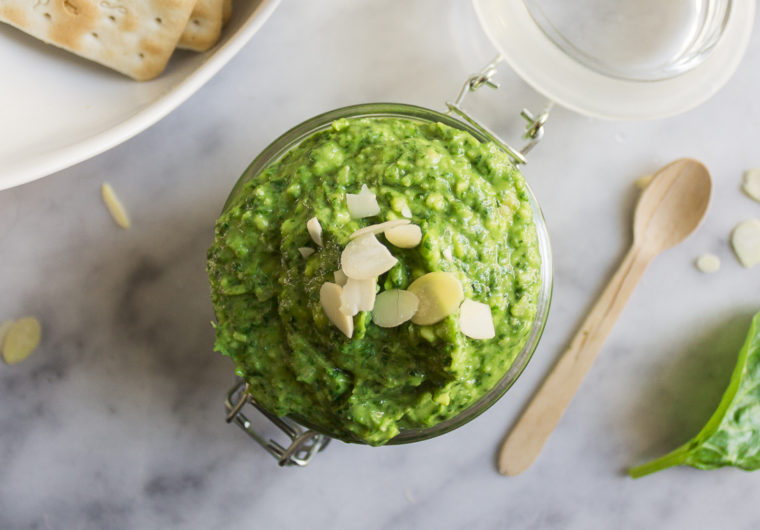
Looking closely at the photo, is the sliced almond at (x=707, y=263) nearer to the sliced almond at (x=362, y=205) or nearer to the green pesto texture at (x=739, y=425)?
the green pesto texture at (x=739, y=425)

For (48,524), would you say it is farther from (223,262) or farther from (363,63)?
(363,63)

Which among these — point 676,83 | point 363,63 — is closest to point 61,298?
point 363,63

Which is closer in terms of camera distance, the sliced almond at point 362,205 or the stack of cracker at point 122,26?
the sliced almond at point 362,205

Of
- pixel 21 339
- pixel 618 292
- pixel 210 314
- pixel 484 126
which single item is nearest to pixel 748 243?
pixel 618 292

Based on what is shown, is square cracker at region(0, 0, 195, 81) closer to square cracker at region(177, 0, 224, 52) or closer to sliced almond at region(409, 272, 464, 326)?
square cracker at region(177, 0, 224, 52)

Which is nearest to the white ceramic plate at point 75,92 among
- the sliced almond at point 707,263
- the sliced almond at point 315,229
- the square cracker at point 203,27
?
the square cracker at point 203,27

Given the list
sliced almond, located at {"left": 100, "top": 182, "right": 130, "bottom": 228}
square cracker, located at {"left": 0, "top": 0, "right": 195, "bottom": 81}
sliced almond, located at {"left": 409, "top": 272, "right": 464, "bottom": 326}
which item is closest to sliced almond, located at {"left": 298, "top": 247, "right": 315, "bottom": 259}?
sliced almond, located at {"left": 409, "top": 272, "right": 464, "bottom": 326}
